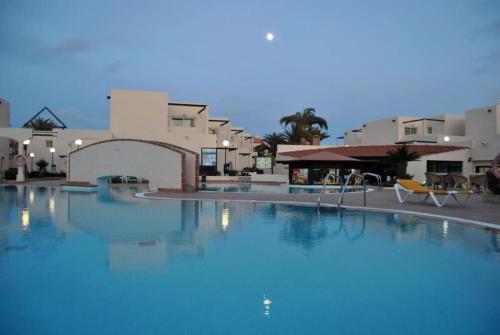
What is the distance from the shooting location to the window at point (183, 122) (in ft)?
132

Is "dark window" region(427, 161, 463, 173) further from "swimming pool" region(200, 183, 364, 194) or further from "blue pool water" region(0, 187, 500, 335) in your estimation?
"blue pool water" region(0, 187, 500, 335)

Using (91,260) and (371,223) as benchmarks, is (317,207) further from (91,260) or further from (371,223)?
(91,260)

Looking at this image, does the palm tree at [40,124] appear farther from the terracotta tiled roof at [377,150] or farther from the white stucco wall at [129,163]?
the terracotta tiled roof at [377,150]

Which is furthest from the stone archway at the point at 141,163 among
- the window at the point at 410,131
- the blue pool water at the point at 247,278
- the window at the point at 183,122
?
the window at the point at 410,131

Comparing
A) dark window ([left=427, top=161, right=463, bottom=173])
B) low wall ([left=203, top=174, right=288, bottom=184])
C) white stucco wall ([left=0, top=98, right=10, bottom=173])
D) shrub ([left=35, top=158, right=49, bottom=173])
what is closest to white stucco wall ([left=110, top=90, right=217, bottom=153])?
low wall ([left=203, top=174, right=288, bottom=184])

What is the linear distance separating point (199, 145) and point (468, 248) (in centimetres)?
3162

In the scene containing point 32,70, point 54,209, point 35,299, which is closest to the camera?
point 35,299

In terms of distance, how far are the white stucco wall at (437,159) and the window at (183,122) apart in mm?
21479

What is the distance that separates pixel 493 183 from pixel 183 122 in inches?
1197

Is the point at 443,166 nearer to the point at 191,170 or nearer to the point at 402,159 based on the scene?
the point at 402,159

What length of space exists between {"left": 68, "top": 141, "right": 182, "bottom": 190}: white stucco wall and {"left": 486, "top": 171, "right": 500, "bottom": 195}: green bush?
14152 millimetres

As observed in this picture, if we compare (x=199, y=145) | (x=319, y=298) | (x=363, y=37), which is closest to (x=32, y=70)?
(x=199, y=145)

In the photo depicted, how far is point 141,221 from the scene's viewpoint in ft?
34.8

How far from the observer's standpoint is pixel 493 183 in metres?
15.3
